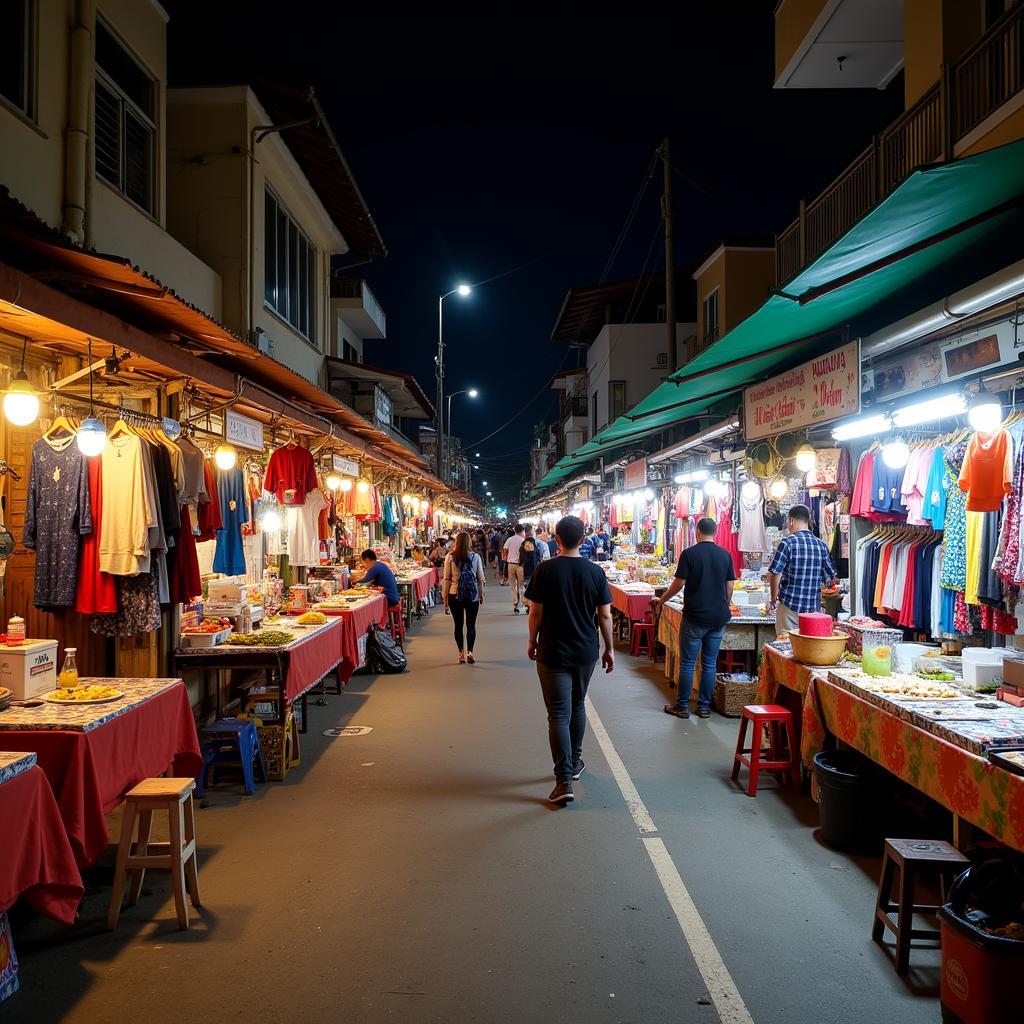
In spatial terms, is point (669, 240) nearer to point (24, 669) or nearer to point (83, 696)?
point (83, 696)

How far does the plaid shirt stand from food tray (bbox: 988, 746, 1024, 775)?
14.5 ft

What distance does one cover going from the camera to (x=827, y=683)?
19.4 ft

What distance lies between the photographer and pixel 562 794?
624cm

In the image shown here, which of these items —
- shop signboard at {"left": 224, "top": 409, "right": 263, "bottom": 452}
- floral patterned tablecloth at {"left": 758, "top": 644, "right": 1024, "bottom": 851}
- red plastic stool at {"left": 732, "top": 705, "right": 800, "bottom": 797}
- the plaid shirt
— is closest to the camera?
floral patterned tablecloth at {"left": 758, "top": 644, "right": 1024, "bottom": 851}

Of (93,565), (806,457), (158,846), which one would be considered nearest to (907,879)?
(158,846)

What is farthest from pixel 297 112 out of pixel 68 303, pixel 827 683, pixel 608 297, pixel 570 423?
pixel 570 423

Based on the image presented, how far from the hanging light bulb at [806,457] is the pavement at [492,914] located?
3824mm

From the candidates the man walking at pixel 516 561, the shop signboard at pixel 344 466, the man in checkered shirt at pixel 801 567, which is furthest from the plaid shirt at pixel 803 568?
the man walking at pixel 516 561

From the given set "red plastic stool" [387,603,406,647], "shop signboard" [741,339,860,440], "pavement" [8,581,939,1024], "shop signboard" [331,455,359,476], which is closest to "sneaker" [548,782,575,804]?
"pavement" [8,581,939,1024]

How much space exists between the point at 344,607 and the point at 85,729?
242 inches

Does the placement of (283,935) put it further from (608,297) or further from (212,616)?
(608,297)

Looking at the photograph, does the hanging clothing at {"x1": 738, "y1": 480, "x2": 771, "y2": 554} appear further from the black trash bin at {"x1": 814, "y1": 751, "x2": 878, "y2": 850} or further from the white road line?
the black trash bin at {"x1": 814, "y1": 751, "x2": 878, "y2": 850}

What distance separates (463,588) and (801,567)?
598 centimetres

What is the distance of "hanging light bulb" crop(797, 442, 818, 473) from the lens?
29.4 feet
